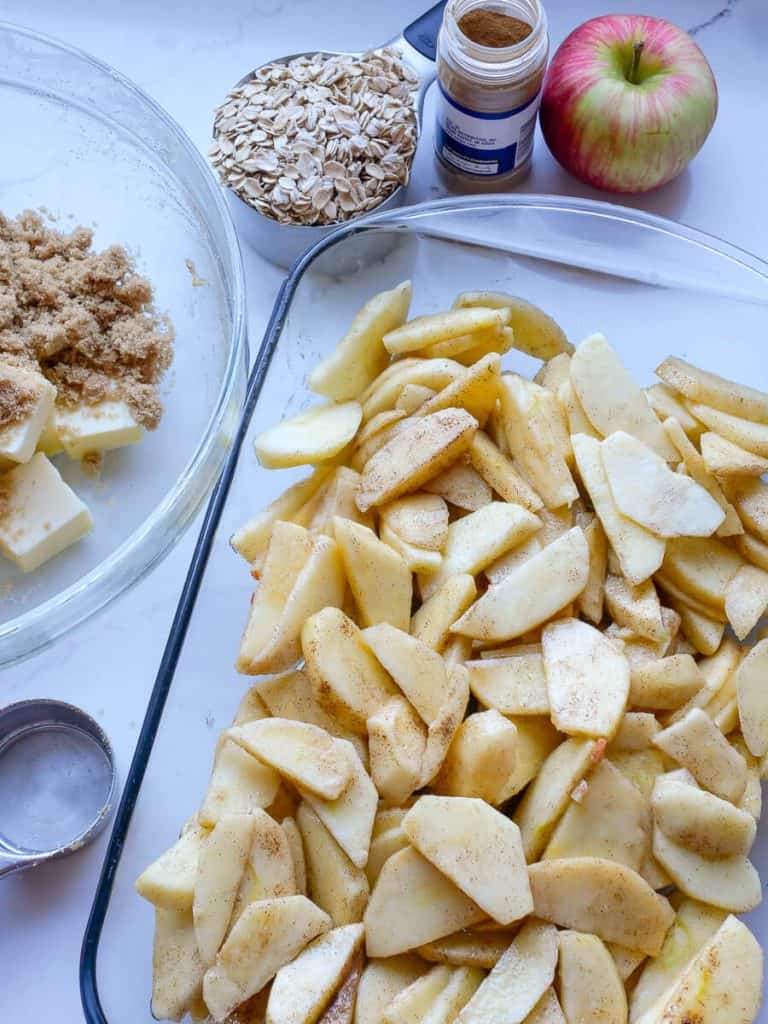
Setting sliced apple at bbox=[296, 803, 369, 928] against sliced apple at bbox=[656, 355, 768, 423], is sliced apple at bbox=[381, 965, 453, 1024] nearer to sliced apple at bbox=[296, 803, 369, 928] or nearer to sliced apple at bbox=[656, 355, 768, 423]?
sliced apple at bbox=[296, 803, 369, 928]

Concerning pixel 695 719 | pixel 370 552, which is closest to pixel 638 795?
pixel 695 719

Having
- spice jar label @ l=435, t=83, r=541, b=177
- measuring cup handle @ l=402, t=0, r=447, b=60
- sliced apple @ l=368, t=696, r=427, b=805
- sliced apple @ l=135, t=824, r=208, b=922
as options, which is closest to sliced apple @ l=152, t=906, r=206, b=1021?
sliced apple @ l=135, t=824, r=208, b=922

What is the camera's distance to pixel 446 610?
109 centimetres

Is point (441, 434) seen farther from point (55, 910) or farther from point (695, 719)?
point (55, 910)

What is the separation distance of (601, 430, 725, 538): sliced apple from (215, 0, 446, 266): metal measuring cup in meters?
0.47

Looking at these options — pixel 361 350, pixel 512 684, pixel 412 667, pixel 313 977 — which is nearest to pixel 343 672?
pixel 412 667

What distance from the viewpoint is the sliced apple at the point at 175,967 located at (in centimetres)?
100

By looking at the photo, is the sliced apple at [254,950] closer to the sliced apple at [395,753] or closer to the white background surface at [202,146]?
the sliced apple at [395,753]

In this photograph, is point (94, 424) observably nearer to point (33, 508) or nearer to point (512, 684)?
point (33, 508)

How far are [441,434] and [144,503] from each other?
41 cm

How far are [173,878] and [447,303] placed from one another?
76 centimetres

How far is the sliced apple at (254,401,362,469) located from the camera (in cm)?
117

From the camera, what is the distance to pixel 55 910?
1.25 metres

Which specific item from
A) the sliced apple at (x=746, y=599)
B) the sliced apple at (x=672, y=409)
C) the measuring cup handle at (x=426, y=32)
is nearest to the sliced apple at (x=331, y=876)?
the sliced apple at (x=746, y=599)
